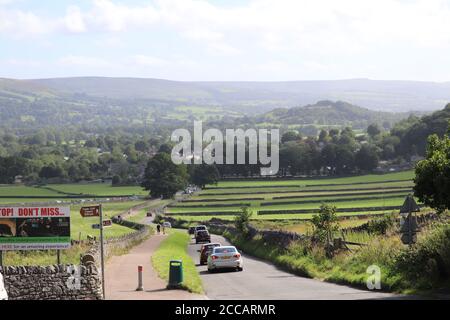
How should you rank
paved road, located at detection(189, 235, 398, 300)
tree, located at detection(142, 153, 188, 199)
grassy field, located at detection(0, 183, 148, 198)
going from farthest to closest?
tree, located at detection(142, 153, 188, 199)
grassy field, located at detection(0, 183, 148, 198)
paved road, located at detection(189, 235, 398, 300)

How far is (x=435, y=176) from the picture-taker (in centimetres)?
2603

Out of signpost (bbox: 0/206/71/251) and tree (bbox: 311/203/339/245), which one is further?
tree (bbox: 311/203/339/245)

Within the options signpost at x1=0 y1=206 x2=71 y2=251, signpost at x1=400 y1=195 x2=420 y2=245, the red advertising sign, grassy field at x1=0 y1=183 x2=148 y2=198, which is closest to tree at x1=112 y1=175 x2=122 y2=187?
grassy field at x1=0 y1=183 x2=148 y2=198

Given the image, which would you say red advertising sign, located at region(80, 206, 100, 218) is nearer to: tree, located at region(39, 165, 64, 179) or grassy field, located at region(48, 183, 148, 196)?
grassy field, located at region(48, 183, 148, 196)

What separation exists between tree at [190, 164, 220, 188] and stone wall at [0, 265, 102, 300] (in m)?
130

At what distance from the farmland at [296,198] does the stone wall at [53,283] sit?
57.5 m

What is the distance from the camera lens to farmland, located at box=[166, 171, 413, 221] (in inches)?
3587

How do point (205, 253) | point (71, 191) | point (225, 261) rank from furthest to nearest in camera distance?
point (71, 191) → point (205, 253) → point (225, 261)

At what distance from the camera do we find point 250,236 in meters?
55.6

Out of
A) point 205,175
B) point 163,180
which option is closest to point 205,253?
point 163,180

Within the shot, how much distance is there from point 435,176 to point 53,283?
1131 centimetres

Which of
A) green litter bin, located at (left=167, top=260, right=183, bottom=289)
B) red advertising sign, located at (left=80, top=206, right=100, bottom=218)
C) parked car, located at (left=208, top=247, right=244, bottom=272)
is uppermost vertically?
red advertising sign, located at (left=80, top=206, right=100, bottom=218)

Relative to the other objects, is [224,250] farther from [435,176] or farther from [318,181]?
[318,181]
